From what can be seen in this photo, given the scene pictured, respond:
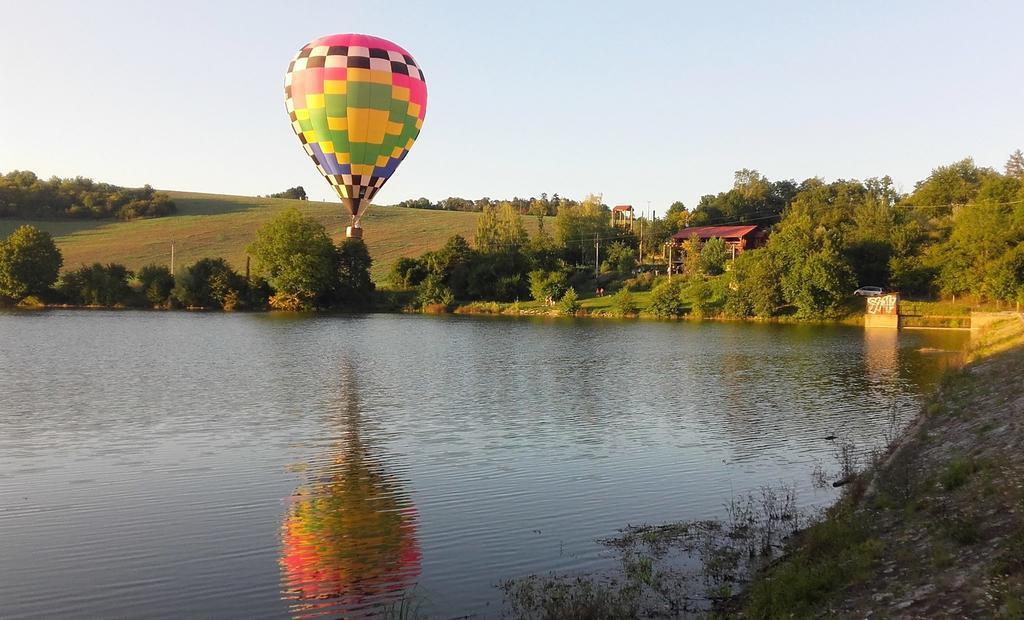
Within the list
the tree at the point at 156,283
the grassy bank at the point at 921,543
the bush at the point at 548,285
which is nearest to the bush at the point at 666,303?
the bush at the point at 548,285

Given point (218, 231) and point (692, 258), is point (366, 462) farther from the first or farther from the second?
point (218, 231)

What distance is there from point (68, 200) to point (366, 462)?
12155 cm

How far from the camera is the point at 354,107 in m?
34.1

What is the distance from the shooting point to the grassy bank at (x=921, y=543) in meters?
7.14

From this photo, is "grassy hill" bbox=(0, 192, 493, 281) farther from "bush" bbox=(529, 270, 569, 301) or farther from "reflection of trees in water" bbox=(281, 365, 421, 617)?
"reflection of trees in water" bbox=(281, 365, 421, 617)

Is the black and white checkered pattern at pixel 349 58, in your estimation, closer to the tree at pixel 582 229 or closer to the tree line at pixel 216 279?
the tree line at pixel 216 279

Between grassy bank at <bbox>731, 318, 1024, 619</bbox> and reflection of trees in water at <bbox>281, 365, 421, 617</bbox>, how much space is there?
13.6ft

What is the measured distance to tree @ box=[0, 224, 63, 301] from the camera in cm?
8375

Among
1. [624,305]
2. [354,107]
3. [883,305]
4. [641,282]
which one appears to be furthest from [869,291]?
[354,107]

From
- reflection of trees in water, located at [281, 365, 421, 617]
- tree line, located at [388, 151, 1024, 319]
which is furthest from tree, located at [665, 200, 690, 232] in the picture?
reflection of trees in water, located at [281, 365, 421, 617]

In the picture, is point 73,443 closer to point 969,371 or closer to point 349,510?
point 349,510

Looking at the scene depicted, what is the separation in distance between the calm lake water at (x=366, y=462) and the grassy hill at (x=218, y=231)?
2596 inches

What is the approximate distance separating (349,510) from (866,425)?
1332 cm

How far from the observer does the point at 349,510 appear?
13.1m
